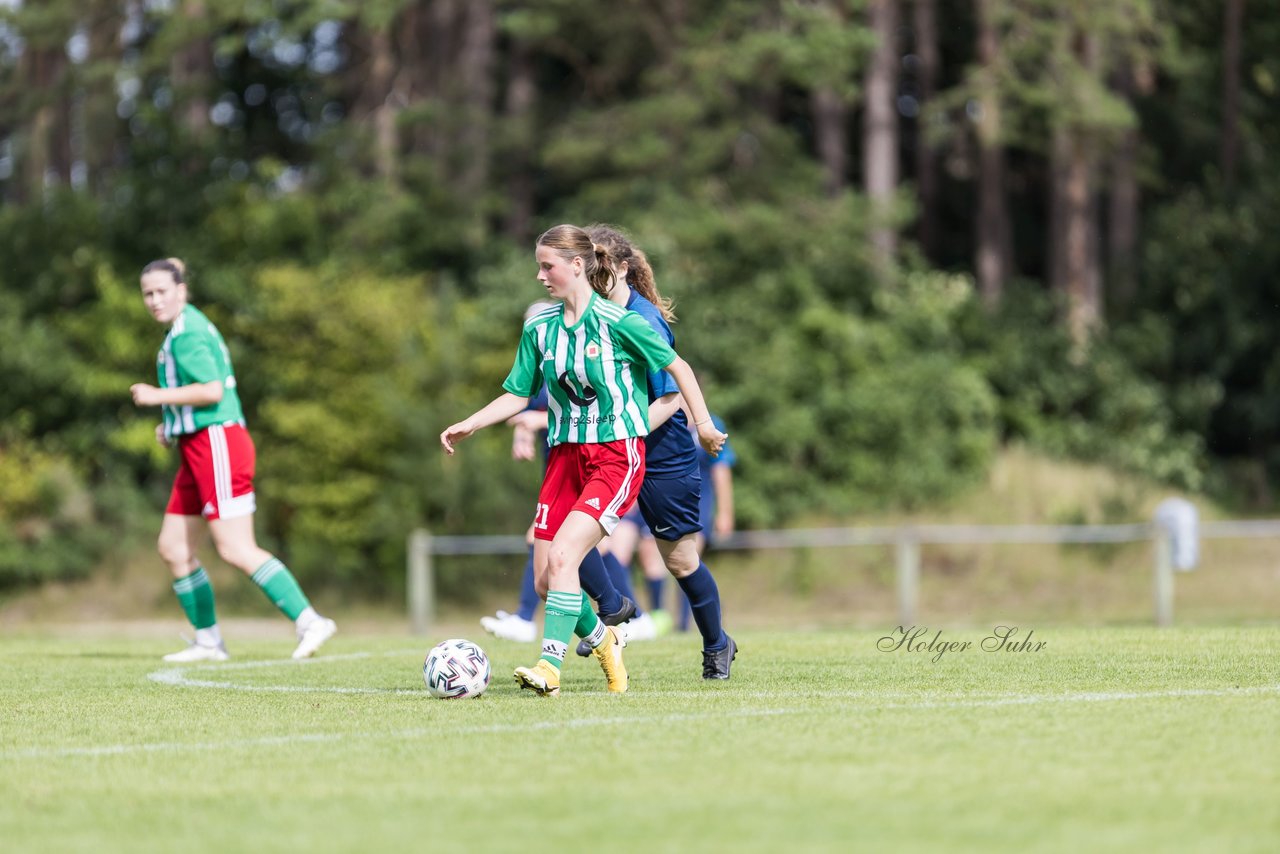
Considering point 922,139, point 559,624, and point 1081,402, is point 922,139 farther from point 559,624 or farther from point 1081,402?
point 559,624

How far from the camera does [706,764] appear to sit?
5.09 metres

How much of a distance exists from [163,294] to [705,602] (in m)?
3.55

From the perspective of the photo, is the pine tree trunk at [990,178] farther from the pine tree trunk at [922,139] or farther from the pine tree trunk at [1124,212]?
the pine tree trunk at [1124,212]

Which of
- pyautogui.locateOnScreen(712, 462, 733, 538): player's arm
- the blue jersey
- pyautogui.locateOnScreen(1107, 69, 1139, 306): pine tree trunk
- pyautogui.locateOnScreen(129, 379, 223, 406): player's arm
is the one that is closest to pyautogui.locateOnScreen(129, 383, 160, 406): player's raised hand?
A: pyautogui.locateOnScreen(129, 379, 223, 406): player's arm

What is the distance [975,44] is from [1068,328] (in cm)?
966

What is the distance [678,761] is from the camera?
516 centimetres

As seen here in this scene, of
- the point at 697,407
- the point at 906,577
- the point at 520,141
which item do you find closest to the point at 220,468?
the point at 697,407

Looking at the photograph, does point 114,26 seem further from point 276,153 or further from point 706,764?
point 706,764

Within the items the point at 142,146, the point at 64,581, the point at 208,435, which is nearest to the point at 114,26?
the point at 142,146

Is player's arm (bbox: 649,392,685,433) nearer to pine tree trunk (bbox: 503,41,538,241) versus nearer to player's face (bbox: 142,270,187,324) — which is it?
player's face (bbox: 142,270,187,324)

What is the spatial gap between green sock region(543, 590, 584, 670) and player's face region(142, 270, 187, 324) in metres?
3.33

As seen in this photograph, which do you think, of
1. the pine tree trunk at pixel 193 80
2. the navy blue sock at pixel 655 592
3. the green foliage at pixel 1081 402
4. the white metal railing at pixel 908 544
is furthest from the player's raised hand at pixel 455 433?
the pine tree trunk at pixel 193 80

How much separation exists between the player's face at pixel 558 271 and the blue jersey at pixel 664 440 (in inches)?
19.7

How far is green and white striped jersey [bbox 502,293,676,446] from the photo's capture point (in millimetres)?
7102
